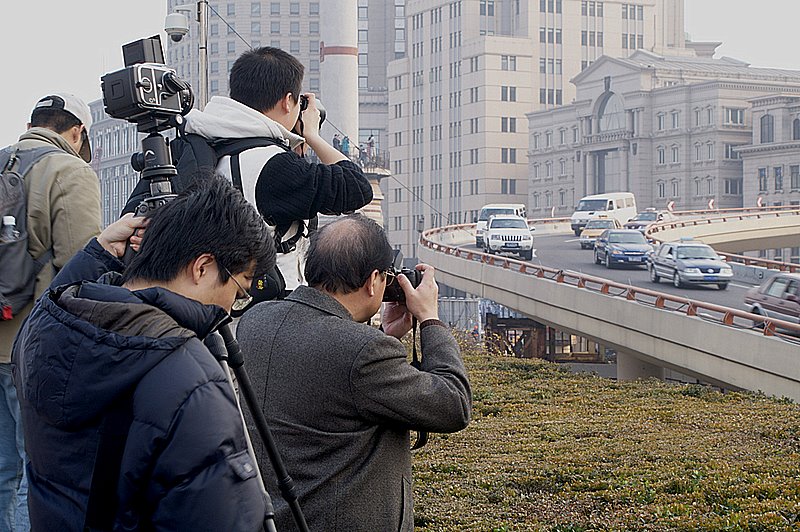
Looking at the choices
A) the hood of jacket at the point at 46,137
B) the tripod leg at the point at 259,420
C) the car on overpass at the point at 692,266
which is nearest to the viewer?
the tripod leg at the point at 259,420

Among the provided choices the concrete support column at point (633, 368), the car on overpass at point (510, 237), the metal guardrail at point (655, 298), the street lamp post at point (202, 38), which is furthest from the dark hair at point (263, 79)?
the car on overpass at point (510, 237)

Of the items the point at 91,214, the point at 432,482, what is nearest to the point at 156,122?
the point at 91,214

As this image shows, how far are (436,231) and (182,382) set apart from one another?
164 feet

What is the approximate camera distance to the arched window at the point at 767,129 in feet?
239

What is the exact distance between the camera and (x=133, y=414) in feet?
7.43

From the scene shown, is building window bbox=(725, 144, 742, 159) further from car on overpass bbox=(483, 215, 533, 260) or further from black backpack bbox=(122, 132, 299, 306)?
black backpack bbox=(122, 132, 299, 306)

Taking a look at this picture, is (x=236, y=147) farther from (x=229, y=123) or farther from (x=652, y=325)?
(x=652, y=325)

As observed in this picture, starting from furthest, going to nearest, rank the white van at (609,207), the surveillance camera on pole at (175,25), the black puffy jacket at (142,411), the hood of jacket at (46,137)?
the white van at (609,207), the surveillance camera on pole at (175,25), the hood of jacket at (46,137), the black puffy jacket at (142,411)

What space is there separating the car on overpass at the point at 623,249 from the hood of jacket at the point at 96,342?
3480 centimetres

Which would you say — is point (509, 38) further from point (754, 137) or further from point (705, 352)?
point (705, 352)

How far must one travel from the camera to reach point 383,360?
3.33 metres

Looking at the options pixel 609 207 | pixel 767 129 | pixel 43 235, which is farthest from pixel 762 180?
pixel 43 235

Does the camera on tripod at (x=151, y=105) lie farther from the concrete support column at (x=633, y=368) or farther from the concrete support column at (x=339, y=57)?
the concrete support column at (x=339, y=57)

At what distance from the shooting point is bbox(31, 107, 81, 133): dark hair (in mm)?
4910
